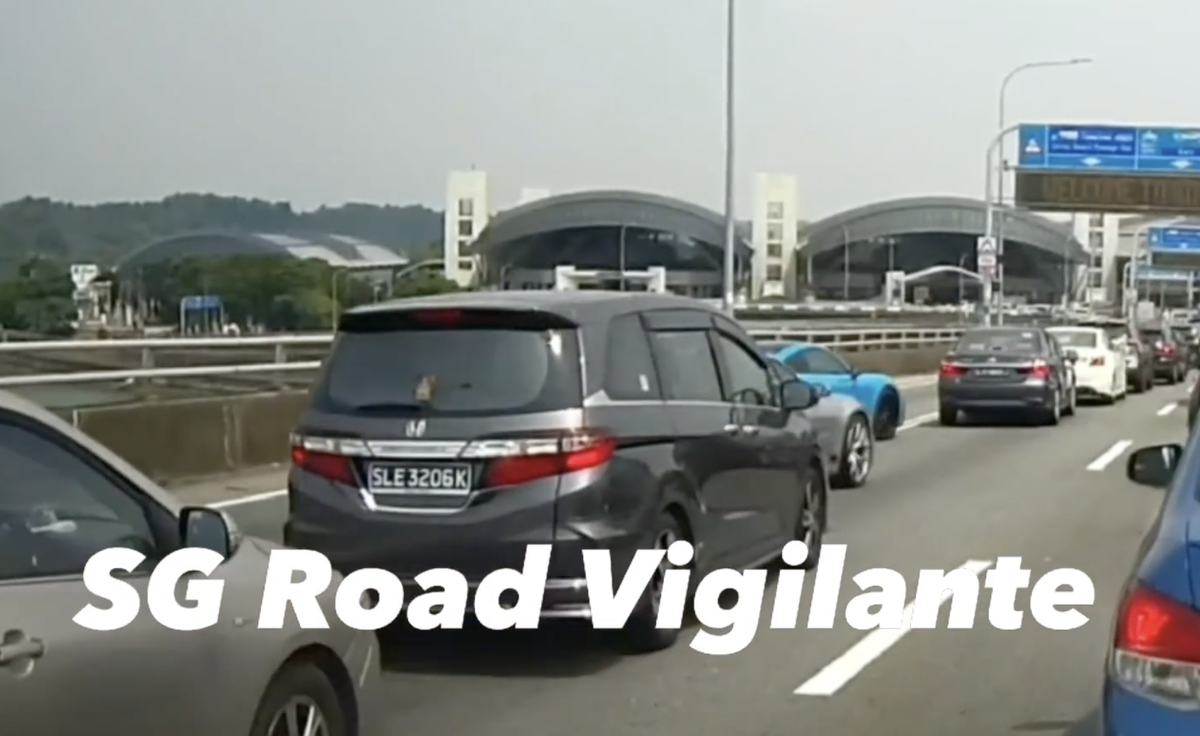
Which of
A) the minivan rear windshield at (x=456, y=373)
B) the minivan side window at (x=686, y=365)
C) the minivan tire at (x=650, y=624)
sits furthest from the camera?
the minivan side window at (x=686, y=365)

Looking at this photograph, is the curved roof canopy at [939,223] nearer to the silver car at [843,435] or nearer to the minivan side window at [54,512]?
the silver car at [843,435]

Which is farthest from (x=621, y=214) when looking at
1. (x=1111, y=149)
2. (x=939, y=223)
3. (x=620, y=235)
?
(x=939, y=223)

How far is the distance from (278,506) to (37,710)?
10842 millimetres

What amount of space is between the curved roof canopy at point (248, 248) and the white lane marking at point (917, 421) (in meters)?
7.84

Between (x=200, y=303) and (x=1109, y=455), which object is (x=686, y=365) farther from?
(x=1109, y=455)

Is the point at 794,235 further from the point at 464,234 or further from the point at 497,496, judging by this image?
the point at 497,496

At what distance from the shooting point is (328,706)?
5559mm

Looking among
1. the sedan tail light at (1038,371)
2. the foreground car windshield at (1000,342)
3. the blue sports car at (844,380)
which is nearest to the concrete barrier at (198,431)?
the blue sports car at (844,380)

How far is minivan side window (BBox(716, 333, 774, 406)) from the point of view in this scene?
10.1 m

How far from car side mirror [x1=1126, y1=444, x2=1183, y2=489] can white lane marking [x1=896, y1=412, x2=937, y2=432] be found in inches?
735

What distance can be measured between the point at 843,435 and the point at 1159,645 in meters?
12.7

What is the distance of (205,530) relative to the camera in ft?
16.5

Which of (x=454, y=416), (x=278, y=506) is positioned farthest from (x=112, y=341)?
(x=454, y=416)

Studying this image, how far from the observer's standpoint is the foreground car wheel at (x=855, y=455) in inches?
671
